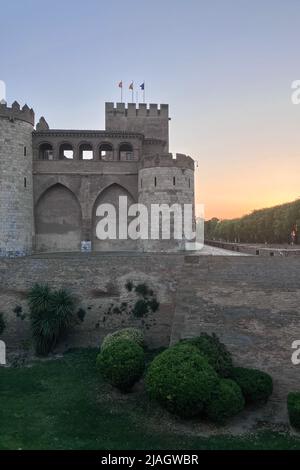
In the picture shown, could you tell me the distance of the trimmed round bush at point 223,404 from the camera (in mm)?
13609

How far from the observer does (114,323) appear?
24.5m

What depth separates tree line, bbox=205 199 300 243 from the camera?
6389 cm

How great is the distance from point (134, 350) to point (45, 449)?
5.55m

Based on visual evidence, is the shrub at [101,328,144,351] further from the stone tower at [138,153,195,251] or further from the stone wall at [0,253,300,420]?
the stone tower at [138,153,195,251]

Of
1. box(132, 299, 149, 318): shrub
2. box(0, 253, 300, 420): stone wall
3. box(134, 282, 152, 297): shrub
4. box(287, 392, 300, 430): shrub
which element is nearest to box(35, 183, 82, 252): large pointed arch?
box(0, 253, 300, 420): stone wall

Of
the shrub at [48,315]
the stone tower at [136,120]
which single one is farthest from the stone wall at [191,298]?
the stone tower at [136,120]

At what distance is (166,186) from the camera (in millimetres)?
33469

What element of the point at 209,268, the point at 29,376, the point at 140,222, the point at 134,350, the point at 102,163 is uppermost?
the point at 102,163

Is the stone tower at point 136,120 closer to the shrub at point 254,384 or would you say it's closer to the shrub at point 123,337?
the shrub at point 123,337

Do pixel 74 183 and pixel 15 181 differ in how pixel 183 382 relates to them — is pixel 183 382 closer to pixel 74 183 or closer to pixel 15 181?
pixel 15 181

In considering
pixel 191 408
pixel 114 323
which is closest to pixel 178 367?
pixel 191 408

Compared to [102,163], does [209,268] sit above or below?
below
